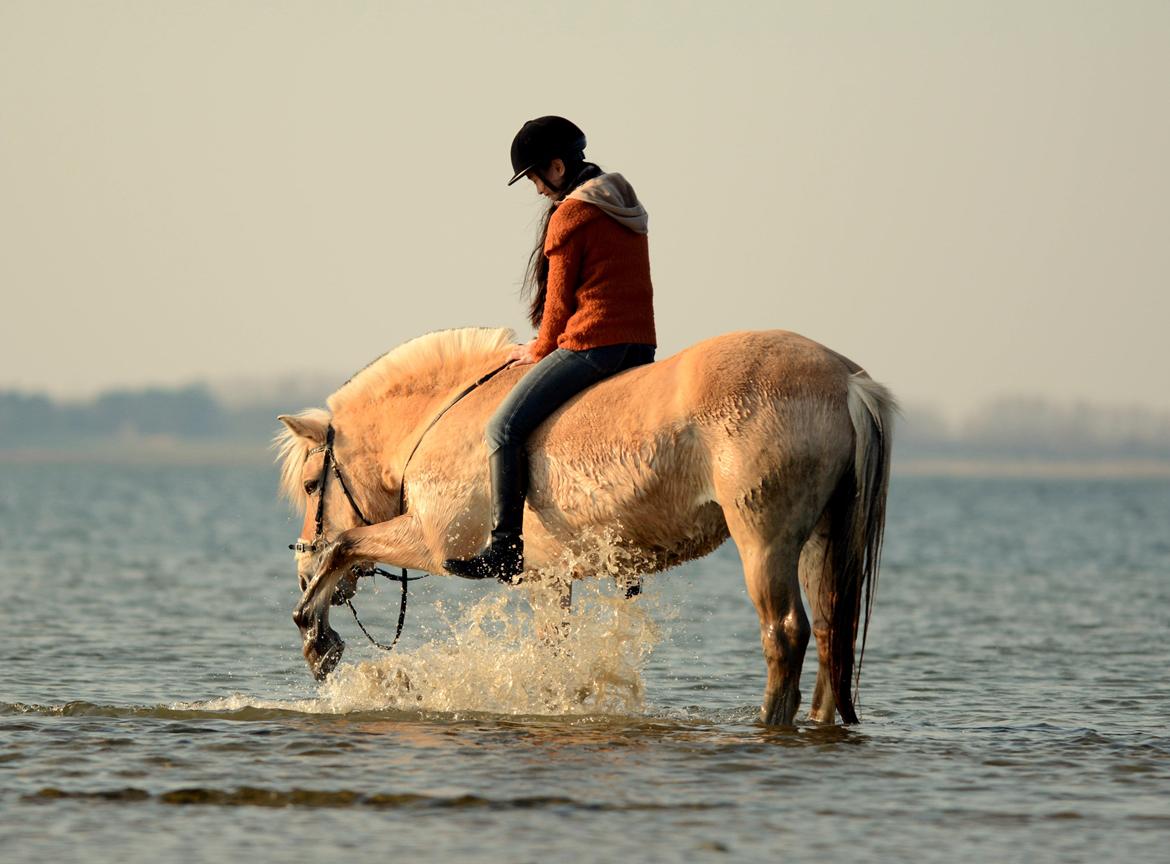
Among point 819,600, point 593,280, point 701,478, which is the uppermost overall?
point 593,280

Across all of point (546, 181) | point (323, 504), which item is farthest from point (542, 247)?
point (323, 504)

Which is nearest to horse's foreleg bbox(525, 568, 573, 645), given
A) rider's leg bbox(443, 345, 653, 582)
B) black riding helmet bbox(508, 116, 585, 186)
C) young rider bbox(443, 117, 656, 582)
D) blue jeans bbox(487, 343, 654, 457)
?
young rider bbox(443, 117, 656, 582)

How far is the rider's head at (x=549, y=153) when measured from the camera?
8062 mm

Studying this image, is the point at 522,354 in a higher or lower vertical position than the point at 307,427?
higher

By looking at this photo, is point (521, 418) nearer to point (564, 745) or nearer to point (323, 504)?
point (564, 745)

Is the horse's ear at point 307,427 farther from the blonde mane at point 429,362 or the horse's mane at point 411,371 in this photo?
the blonde mane at point 429,362

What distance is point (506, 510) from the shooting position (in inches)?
309

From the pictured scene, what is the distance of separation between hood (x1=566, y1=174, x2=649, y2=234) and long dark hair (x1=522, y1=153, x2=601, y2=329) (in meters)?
0.14

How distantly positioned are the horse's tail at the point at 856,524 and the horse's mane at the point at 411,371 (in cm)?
223

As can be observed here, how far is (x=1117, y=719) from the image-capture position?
896cm

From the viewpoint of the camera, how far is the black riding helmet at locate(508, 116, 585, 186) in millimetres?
8055

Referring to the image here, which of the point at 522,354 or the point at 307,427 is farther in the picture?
the point at 307,427

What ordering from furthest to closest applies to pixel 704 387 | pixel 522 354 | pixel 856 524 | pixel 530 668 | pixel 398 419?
pixel 398 419, pixel 530 668, pixel 522 354, pixel 856 524, pixel 704 387

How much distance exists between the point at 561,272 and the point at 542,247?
35 cm
